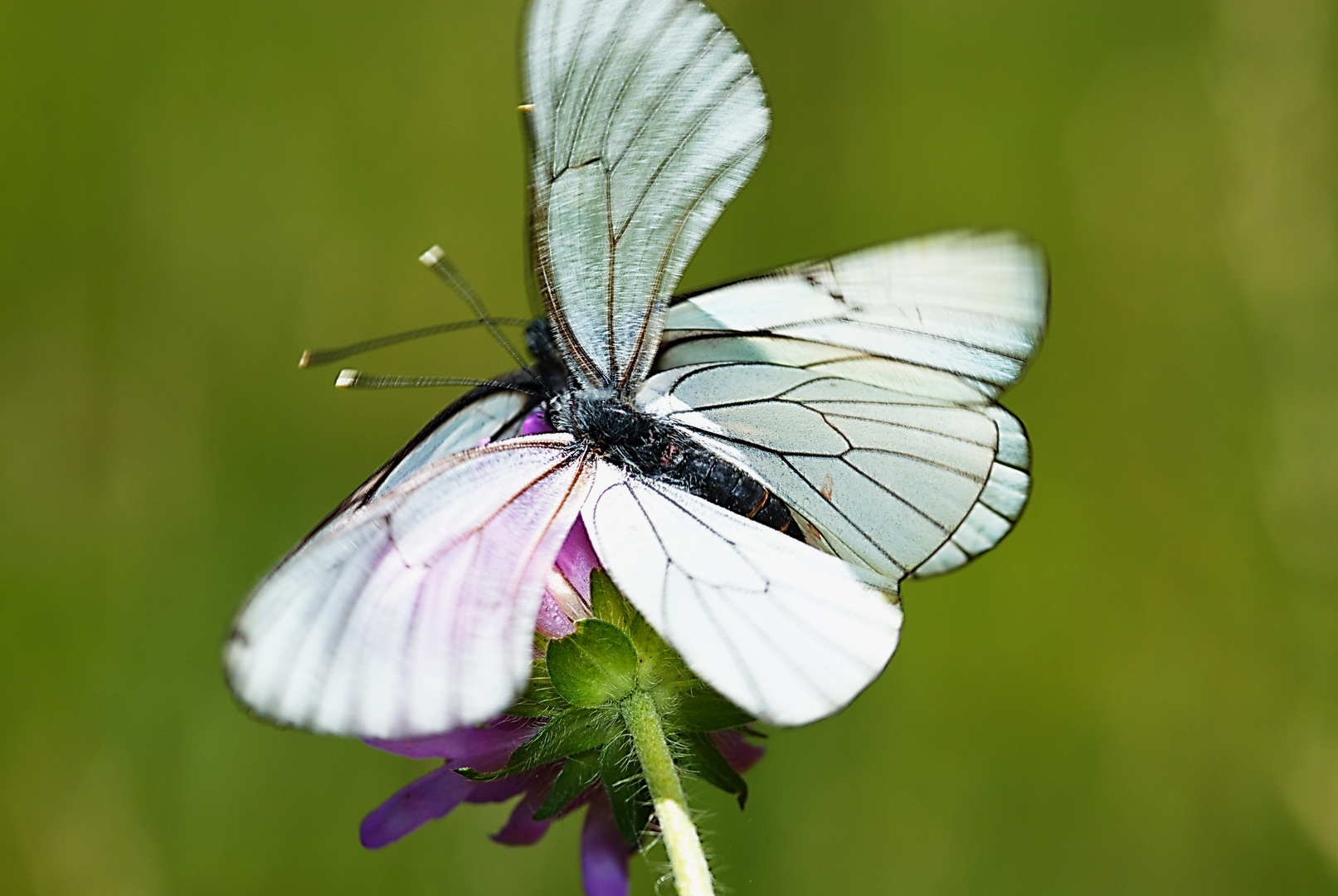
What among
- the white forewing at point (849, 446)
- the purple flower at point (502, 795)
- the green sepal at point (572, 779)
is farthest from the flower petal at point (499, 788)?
the white forewing at point (849, 446)

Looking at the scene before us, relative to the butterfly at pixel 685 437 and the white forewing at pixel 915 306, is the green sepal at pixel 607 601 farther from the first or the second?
the white forewing at pixel 915 306

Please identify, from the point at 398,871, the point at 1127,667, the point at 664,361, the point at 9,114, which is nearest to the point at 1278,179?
the point at 1127,667

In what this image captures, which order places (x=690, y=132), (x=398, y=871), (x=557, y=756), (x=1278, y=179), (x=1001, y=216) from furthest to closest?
1. (x=1001, y=216)
2. (x=1278, y=179)
3. (x=398, y=871)
4. (x=557, y=756)
5. (x=690, y=132)

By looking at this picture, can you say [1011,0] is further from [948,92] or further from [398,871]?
[398,871]

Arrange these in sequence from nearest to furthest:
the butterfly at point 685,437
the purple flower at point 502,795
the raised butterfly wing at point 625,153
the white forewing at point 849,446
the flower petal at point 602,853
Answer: the butterfly at point 685,437 → the raised butterfly wing at point 625,153 → the white forewing at point 849,446 → the purple flower at point 502,795 → the flower petal at point 602,853

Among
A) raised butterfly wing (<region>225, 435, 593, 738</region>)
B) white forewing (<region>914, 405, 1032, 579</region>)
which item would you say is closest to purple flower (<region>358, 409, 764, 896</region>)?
raised butterfly wing (<region>225, 435, 593, 738</region>)
